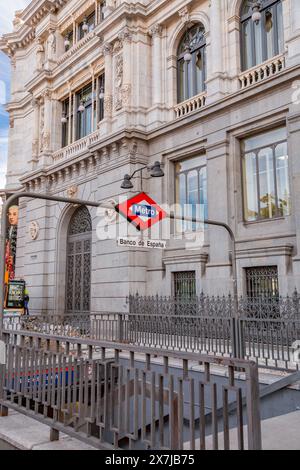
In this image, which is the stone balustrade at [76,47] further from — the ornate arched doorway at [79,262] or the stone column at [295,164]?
the stone column at [295,164]

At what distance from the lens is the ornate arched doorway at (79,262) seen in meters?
21.1

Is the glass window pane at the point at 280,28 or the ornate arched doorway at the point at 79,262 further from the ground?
the glass window pane at the point at 280,28

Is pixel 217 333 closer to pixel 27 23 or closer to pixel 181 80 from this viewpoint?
pixel 181 80

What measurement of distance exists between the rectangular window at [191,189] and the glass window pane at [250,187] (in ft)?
6.05

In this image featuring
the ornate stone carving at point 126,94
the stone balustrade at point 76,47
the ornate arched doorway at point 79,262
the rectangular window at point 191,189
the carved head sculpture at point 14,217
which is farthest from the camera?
the carved head sculpture at point 14,217

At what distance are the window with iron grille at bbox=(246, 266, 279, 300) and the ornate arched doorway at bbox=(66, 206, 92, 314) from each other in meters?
9.26

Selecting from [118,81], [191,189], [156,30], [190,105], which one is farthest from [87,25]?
[191,189]

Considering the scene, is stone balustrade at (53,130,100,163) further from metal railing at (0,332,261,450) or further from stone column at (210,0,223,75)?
metal railing at (0,332,261,450)

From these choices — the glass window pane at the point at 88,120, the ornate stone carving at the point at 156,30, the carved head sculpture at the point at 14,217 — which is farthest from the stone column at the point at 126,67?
the carved head sculpture at the point at 14,217

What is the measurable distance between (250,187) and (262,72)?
405cm

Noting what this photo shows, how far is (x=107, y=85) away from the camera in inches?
787

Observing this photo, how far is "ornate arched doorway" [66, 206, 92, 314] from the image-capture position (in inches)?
832

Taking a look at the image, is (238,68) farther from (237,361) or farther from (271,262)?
(237,361)

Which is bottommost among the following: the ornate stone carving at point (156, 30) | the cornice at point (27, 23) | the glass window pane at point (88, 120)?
the glass window pane at point (88, 120)
